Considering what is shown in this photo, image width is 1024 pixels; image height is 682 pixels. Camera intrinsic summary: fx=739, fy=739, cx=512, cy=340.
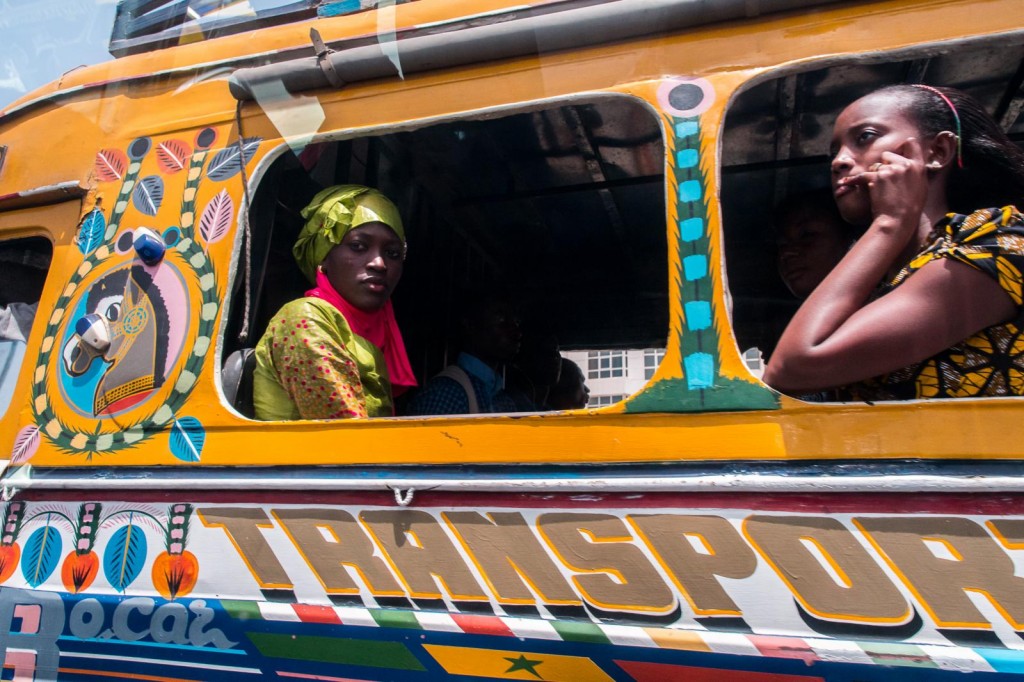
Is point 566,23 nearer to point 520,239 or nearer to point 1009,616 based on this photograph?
point 1009,616

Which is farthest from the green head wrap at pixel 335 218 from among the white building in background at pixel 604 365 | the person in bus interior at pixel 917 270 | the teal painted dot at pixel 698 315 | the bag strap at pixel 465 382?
the white building in background at pixel 604 365

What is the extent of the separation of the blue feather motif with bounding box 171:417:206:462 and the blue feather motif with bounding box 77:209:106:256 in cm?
66

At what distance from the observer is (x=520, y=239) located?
3.33 metres

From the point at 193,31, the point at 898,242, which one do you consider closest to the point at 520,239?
the point at 193,31

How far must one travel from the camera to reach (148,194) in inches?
81.0

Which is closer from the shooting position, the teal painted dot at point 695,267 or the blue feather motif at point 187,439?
the teal painted dot at point 695,267

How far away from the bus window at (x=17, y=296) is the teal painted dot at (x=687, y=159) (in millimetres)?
1843

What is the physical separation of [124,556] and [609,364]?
2542 mm

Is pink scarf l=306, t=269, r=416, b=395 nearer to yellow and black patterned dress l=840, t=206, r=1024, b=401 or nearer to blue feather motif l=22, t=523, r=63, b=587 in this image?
blue feather motif l=22, t=523, r=63, b=587

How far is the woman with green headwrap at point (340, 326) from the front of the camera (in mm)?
1814

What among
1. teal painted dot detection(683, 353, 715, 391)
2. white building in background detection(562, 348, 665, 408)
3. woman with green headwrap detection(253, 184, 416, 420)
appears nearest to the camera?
teal painted dot detection(683, 353, 715, 391)

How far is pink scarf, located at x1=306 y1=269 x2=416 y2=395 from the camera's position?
2.14 meters

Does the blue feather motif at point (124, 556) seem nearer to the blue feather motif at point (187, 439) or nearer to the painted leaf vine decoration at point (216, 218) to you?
the blue feather motif at point (187, 439)

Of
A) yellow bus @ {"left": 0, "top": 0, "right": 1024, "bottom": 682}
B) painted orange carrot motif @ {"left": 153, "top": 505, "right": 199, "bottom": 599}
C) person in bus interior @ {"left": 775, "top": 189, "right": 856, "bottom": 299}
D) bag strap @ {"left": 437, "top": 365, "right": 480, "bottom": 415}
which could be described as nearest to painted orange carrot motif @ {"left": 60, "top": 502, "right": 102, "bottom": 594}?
yellow bus @ {"left": 0, "top": 0, "right": 1024, "bottom": 682}
